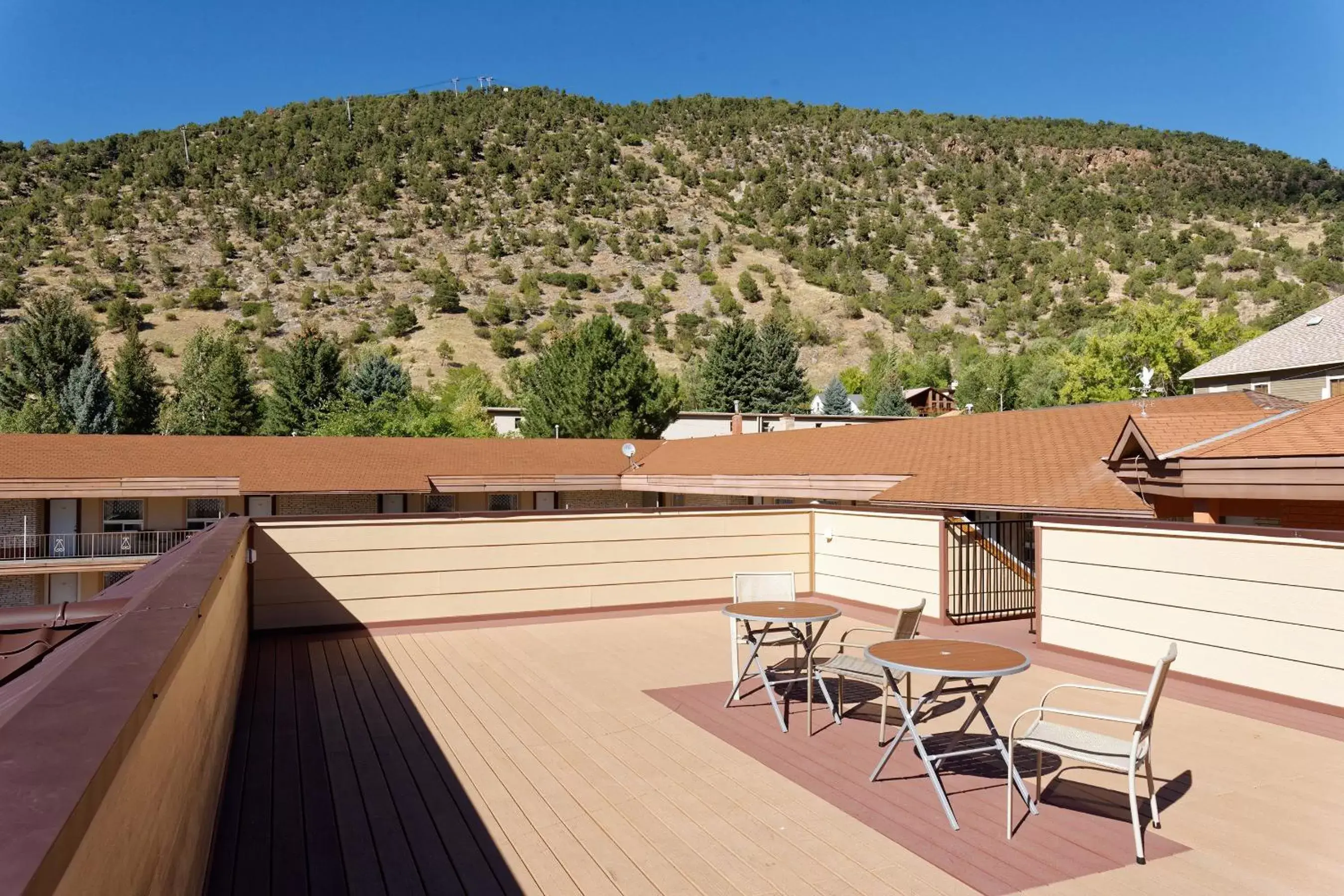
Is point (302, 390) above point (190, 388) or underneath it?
underneath

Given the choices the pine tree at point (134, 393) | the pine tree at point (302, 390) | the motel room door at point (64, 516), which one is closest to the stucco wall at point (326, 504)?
the motel room door at point (64, 516)

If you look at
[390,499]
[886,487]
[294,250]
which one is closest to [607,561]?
[886,487]

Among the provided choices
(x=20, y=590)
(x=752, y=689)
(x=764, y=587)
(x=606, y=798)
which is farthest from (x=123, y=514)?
(x=606, y=798)

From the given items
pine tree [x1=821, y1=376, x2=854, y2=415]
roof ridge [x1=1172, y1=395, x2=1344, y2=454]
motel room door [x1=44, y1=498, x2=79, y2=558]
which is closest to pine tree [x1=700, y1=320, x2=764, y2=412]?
pine tree [x1=821, y1=376, x2=854, y2=415]

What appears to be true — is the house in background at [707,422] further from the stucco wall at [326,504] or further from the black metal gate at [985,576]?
the black metal gate at [985,576]

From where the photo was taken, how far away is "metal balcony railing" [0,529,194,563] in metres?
18.7

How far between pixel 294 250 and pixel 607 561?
59620mm

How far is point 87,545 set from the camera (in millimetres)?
19109

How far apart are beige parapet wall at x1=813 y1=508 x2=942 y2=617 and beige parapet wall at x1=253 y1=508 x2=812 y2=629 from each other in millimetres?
308

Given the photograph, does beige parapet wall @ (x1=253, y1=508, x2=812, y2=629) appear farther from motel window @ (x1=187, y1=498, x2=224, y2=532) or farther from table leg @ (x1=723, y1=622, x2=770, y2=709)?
motel window @ (x1=187, y1=498, x2=224, y2=532)

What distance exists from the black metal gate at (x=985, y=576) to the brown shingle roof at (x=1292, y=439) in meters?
1.88

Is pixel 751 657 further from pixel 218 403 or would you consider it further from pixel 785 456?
pixel 218 403

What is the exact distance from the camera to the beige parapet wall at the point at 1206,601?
5.86 m

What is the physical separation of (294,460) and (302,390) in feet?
70.6
